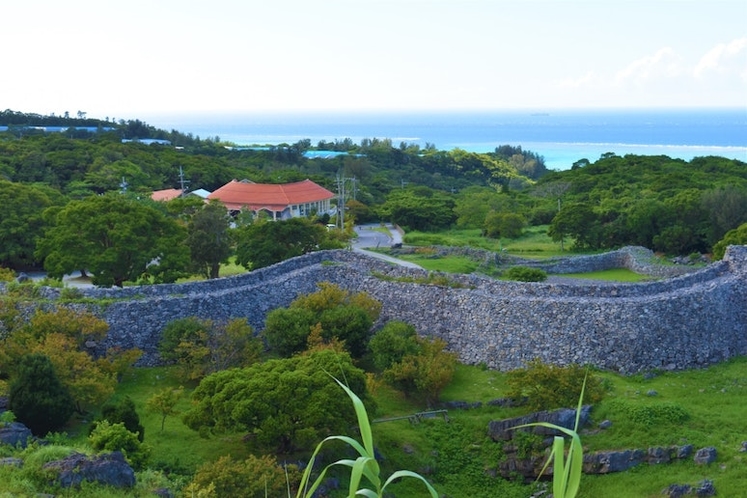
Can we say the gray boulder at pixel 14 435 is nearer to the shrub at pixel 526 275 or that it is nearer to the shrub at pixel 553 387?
the shrub at pixel 553 387

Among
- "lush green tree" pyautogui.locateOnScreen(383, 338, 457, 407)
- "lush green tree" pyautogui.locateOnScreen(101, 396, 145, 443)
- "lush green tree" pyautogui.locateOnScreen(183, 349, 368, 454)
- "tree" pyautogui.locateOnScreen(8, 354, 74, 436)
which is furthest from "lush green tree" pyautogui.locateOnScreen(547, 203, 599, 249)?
"tree" pyautogui.locateOnScreen(8, 354, 74, 436)

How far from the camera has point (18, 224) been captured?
30266mm

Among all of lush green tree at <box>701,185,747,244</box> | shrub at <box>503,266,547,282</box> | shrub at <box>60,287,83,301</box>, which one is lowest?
shrub at <box>503,266,547,282</box>

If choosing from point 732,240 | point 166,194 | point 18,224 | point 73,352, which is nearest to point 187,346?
point 73,352

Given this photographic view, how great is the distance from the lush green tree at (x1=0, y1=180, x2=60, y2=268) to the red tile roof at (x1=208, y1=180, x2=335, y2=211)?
1725 cm

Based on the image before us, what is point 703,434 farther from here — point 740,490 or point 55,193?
point 55,193

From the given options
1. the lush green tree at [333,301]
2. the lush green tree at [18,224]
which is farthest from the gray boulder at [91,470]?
the lush green tree at [18,224]

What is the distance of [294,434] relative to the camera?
1434 centimetres

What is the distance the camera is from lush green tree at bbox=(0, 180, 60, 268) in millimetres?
29656

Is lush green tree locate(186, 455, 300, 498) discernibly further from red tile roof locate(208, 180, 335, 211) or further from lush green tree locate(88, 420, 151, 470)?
red tile roof locate(208, 180, 335, 211)

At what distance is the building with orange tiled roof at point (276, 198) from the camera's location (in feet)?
163

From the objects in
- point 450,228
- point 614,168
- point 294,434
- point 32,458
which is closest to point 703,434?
point 294,434

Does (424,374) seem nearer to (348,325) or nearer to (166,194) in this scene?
(348,325)

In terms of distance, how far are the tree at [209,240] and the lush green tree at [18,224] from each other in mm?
7791
